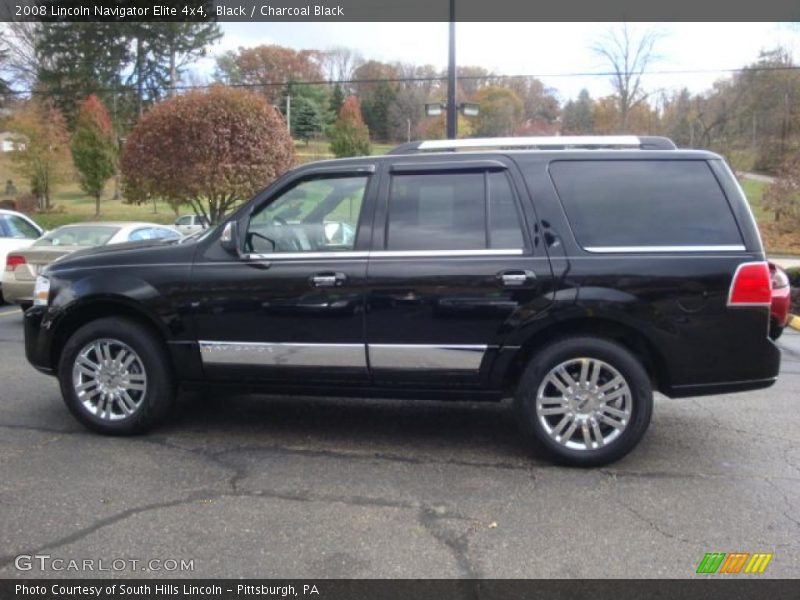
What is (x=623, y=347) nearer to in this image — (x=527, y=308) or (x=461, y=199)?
(x=527, y=308)

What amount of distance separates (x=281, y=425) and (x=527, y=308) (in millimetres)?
2059

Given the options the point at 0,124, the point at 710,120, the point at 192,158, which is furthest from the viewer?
the point at 0,124

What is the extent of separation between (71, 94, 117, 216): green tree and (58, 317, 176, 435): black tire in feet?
112

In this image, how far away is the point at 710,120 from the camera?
31.6m

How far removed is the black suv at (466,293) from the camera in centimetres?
413

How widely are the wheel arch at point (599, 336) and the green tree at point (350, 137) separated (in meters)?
30.7

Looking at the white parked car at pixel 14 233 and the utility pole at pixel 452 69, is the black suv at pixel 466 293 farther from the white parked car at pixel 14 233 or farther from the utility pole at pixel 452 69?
the utility pole at pixel 452 69

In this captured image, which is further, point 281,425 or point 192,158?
point 192,158

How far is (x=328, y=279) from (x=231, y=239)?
0.71 meters

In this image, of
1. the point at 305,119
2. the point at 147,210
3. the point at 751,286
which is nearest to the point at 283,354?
the point at 751,286

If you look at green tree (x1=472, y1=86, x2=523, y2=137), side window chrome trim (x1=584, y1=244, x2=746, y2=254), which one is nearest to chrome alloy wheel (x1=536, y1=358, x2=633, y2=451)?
side window chrome trim (x1=584, y1=244, x2=746, y2=254)

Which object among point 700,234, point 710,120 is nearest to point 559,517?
point 700,234

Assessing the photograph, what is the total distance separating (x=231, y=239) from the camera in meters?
4.52
